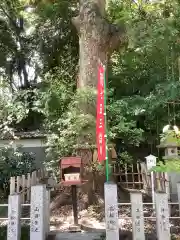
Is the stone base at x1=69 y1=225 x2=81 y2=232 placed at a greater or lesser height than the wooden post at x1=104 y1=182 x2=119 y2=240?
lesser

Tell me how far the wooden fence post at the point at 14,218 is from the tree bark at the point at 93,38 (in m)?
4.33

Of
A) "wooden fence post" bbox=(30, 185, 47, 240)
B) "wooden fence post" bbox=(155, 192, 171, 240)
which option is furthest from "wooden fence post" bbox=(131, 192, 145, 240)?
"wooden fence post" bbox=(30, 185, 47, 240)

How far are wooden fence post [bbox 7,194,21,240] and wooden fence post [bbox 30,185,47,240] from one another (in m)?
0.23

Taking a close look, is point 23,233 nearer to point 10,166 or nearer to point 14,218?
point 14,218

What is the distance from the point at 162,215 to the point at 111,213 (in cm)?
84

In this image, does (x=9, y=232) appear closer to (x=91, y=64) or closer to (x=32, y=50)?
(x=91, y=64)

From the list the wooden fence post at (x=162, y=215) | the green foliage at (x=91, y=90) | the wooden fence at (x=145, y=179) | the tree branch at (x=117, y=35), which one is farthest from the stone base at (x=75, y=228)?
the tree branch at (x=117, y=35)

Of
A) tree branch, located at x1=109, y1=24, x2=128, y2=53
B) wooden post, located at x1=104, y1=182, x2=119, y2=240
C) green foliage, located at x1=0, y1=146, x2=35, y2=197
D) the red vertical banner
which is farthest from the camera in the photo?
green foliage, located at x1=0, y1=146, x2=35, y2=197

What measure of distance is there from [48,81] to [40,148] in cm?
361

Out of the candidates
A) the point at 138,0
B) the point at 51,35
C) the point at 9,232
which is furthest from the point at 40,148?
the point at 9,232

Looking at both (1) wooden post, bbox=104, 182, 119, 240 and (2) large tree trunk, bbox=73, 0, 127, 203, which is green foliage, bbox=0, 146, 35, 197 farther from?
(1) wooden post, bbox=104, 182, 119, 240

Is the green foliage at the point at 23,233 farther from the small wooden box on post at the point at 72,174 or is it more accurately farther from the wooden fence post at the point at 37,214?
the wooden fence post at the point at 37,214

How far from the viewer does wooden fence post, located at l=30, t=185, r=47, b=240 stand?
514 centimetres

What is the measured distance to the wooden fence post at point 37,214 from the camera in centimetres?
514
